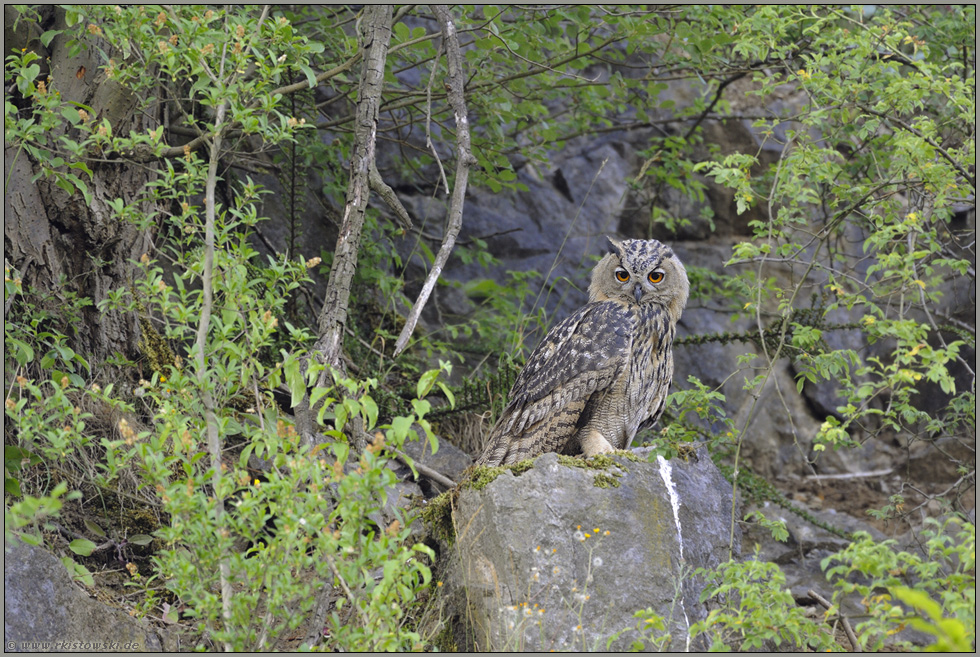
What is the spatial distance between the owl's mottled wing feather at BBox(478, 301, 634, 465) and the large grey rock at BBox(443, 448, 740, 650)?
2.20ft

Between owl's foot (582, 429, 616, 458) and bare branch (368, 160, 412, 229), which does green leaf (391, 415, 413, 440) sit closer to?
bare branch (368, 160, 412, 229)

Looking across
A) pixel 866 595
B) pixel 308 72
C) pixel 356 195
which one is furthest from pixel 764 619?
pixel 308 72

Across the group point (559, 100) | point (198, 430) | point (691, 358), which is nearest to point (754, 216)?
point (691, 358)

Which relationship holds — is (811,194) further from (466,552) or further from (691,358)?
(691,358)

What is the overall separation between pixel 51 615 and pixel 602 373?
255 cm

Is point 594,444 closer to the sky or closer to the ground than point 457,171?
closer to the ground

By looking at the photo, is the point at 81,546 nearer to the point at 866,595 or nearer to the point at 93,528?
the point at 93,528

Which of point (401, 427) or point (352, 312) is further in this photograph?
point (352, 312)

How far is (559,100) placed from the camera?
7.98m

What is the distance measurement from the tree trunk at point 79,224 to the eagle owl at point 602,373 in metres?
2.02

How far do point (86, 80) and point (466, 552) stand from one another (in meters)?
2.87

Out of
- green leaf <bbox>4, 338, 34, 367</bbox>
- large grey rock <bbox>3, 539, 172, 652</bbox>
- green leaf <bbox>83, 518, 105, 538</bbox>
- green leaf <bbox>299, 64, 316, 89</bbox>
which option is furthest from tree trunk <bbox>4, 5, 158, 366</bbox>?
large grey rock <bbox>3, 539, 172, 652</bbox>

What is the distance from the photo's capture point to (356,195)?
333cm

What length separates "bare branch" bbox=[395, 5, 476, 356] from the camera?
120 inches
